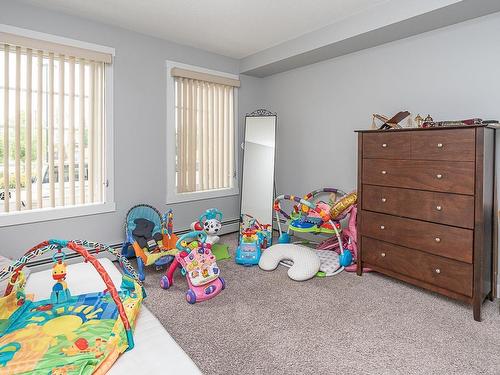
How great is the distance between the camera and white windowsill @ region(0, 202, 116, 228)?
286 cm

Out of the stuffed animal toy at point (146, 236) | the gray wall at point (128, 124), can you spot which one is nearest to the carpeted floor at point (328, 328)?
the stuffed animal toy at point (146, 236)

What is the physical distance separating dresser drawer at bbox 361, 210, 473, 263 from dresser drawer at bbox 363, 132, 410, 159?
1.73ft

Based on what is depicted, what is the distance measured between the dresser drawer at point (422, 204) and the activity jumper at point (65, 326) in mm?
2099

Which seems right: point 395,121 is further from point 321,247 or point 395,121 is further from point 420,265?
point 321,247

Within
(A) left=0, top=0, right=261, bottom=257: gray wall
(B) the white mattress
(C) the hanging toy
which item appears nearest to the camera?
(B) the white mattress

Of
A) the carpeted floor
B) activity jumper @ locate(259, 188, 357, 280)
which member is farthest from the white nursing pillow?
the carpeted floor

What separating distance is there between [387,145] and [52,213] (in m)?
3.17

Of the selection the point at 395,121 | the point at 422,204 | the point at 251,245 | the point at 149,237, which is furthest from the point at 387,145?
the point at 149,237

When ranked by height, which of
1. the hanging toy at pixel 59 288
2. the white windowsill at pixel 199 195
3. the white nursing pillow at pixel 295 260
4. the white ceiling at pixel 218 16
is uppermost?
the white ceiling at pixel 218 16

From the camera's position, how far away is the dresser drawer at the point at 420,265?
235cm

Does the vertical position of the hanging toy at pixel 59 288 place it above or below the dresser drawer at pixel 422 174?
below

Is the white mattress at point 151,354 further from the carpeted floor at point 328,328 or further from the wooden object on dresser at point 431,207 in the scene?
the wooden object on dresser at point 431,207

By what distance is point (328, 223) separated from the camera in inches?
137

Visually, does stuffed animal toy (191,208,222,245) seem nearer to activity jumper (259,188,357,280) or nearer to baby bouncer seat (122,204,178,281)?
baby bouncer seat (122,204,178,281)
